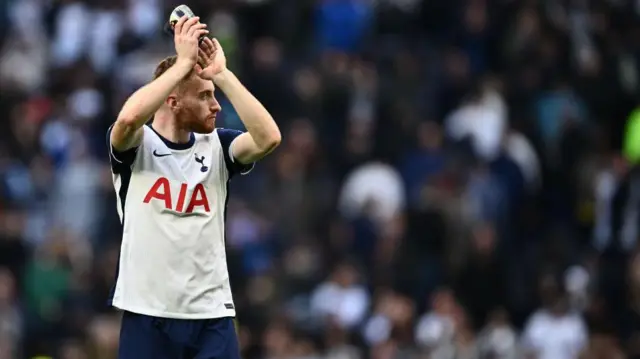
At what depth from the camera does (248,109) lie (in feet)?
29.4

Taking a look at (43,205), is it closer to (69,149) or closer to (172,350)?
(69,149)

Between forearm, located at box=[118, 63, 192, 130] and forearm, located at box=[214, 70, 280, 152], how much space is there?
25 centimetres

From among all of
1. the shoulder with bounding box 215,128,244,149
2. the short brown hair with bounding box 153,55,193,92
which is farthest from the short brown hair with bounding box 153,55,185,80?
the shoulder with bounding box 215,128,244,149

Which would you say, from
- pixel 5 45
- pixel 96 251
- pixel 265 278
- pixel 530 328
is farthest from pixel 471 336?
pixel 5 45

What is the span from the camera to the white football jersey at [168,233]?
9.00m

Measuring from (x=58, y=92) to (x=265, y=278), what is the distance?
15.0ft

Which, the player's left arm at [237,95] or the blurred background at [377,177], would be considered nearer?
the player's left arm at [237,95]

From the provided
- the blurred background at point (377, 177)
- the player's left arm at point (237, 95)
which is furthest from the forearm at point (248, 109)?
the blurred background at point (377, 177)

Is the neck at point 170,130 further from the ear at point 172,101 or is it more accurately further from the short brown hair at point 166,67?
the short brown hair at point 166,67

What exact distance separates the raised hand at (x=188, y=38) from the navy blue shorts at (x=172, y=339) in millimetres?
1366

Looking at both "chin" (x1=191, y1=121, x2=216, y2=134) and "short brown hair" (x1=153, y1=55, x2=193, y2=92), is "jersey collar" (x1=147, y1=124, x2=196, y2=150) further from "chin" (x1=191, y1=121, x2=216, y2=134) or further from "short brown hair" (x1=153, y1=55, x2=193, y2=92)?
"short brown hair" (x1=153, y1=55, x2=193, y2=92)

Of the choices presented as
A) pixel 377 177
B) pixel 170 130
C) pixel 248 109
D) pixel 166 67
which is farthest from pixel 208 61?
pixel 377 177

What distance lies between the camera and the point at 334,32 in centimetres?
2280

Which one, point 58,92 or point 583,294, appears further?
point 58,92
